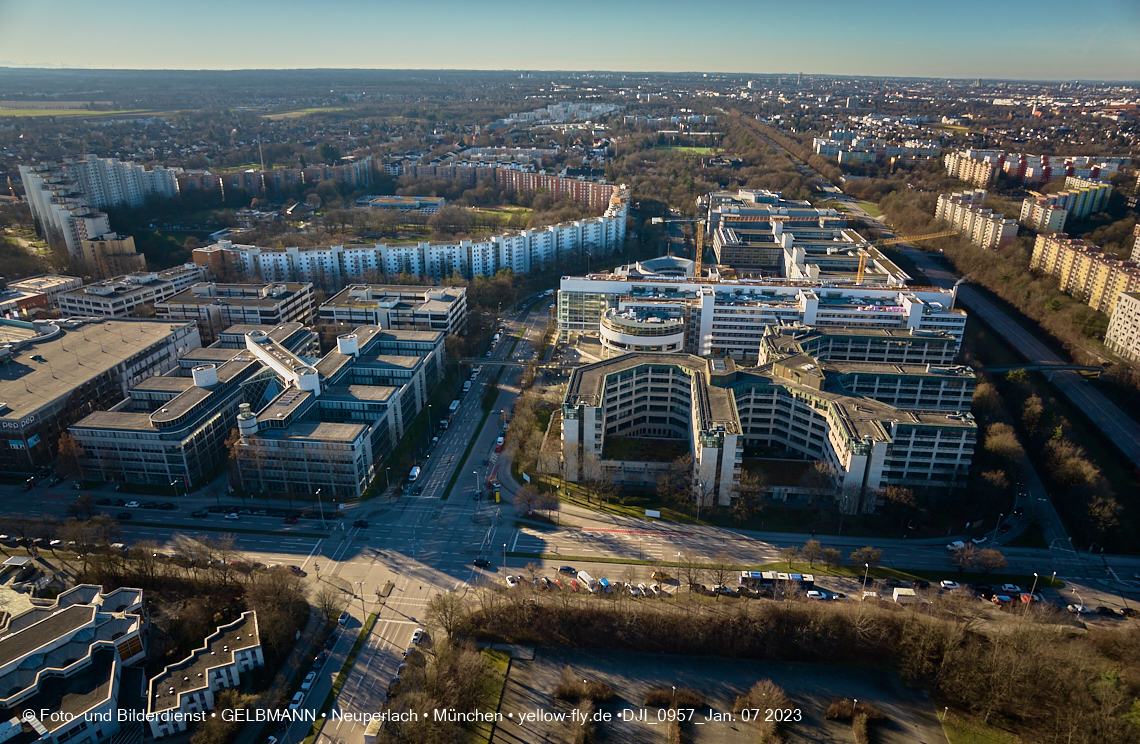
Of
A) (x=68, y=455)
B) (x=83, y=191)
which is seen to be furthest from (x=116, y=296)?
(x=83, y=191)

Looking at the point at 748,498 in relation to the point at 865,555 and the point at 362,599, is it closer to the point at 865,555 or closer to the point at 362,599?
the point at 865,555

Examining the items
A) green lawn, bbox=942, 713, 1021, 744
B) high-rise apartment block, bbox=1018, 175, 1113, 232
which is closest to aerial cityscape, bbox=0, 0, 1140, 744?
green lawn, bbox=942, 713, 1021, 744

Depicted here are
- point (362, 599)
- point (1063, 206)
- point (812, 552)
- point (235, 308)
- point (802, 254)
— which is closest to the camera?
point (362, 599)

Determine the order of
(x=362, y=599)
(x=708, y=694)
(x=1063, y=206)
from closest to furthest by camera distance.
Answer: (x=708, y=694)
(x=362, y=599)
(x=1063, y=206)

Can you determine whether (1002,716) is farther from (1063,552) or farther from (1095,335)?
(1095,335)

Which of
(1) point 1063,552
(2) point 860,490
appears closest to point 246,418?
(2) point 860,490

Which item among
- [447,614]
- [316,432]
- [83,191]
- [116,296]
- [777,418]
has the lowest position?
[447,614]

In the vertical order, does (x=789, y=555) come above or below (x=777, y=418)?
below

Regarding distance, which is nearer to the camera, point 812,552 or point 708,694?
point 708,694

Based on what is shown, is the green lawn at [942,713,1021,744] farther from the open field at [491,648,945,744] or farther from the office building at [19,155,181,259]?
the office building at [19,155,181,259]
